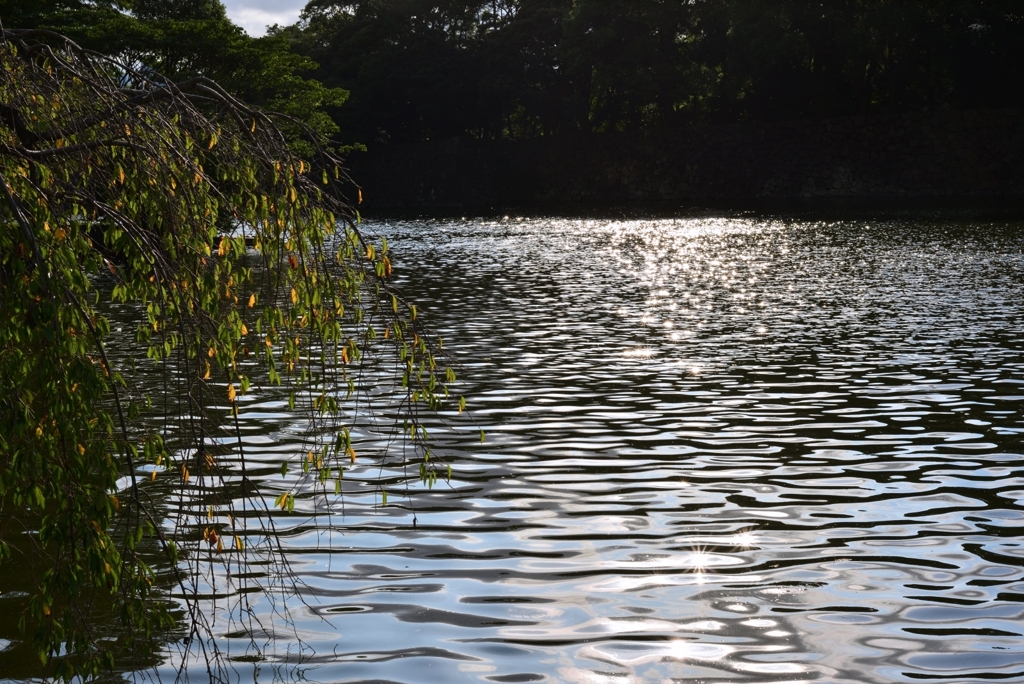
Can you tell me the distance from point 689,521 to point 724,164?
66.7m

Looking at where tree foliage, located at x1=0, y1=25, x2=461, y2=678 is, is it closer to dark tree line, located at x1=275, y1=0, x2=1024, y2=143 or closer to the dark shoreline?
the dark shoreline

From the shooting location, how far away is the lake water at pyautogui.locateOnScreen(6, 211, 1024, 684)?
603cm

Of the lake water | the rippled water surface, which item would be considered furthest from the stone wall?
the lake water

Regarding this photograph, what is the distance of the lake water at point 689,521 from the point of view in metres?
6.03

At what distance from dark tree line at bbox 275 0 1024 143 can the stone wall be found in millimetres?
2038

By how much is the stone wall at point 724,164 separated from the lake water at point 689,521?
46.5m

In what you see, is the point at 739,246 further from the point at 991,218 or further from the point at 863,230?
the point at 991,218

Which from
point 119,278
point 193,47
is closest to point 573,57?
point 193,47

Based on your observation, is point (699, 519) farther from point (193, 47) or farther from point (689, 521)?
point (193, 47)

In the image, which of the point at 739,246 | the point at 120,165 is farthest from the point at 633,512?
the point at 739,246

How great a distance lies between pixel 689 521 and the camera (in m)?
8.20

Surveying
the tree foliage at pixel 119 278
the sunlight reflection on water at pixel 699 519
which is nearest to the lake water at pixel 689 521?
the sunlight reflection on water at pixel 699 519

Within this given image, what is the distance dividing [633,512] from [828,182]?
62333mm

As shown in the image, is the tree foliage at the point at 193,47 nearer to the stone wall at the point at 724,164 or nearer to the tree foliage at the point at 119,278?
the stone wall at the point at 724,164
